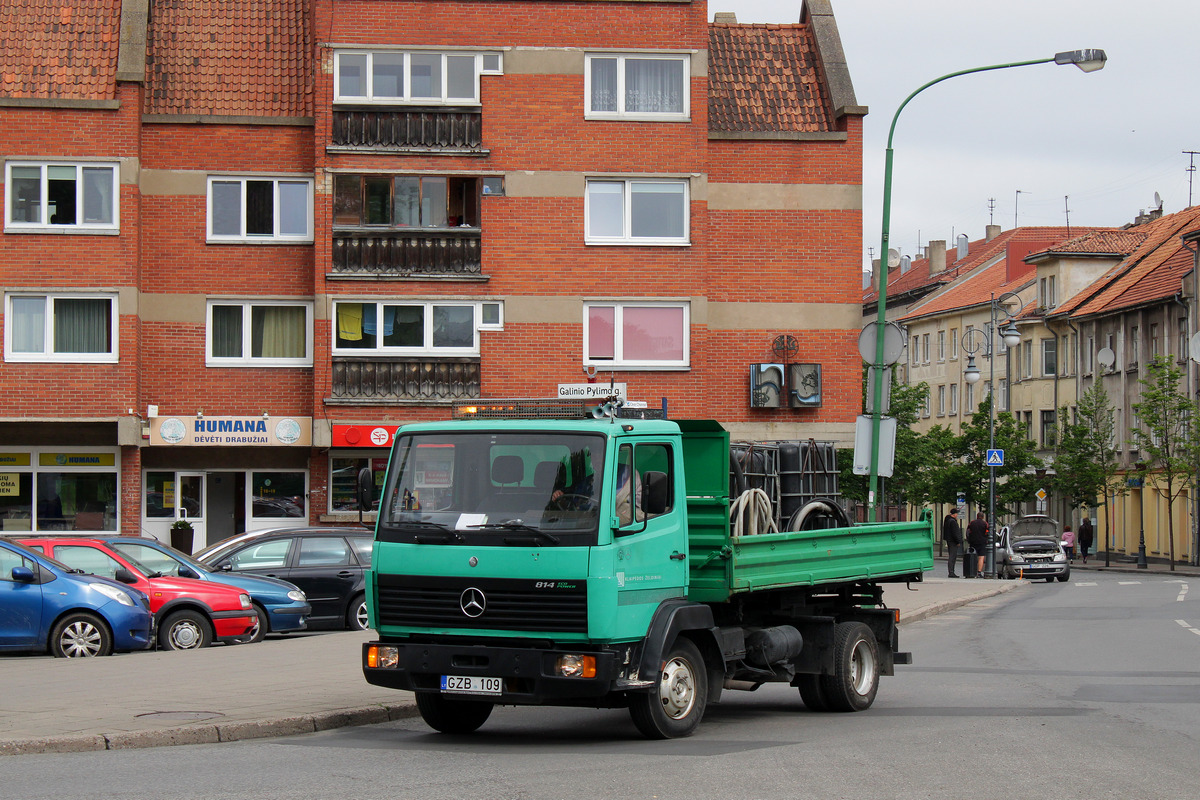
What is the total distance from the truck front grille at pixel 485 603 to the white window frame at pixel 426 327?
21440 mm

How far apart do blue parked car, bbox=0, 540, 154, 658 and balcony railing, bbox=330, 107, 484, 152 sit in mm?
16215

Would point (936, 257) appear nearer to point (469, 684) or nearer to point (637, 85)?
point (637, 85)

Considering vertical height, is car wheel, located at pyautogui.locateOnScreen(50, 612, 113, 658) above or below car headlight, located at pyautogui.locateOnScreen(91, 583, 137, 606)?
below

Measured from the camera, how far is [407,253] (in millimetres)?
31922

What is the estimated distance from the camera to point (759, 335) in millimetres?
33250

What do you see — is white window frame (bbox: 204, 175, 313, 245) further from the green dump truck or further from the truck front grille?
the truck front grille

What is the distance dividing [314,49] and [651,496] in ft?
81.2

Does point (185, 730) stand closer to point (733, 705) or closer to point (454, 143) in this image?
point (733, 705)

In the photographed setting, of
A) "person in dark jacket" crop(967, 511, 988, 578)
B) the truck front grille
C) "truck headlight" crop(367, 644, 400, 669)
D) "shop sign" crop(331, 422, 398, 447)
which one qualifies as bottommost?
"person in dark jacket" crop(967, 511, 988, 578)

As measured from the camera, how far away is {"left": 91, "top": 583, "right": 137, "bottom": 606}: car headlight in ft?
55.8

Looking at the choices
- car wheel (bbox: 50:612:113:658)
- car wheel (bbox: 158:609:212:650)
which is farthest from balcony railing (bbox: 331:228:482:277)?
car wheel (bbox: 50:612:113:658)

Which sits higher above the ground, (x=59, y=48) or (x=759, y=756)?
(x=59, y=48)

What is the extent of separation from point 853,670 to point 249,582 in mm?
9268

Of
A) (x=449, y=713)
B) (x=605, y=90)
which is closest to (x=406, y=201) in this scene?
(x=605, y=90)
